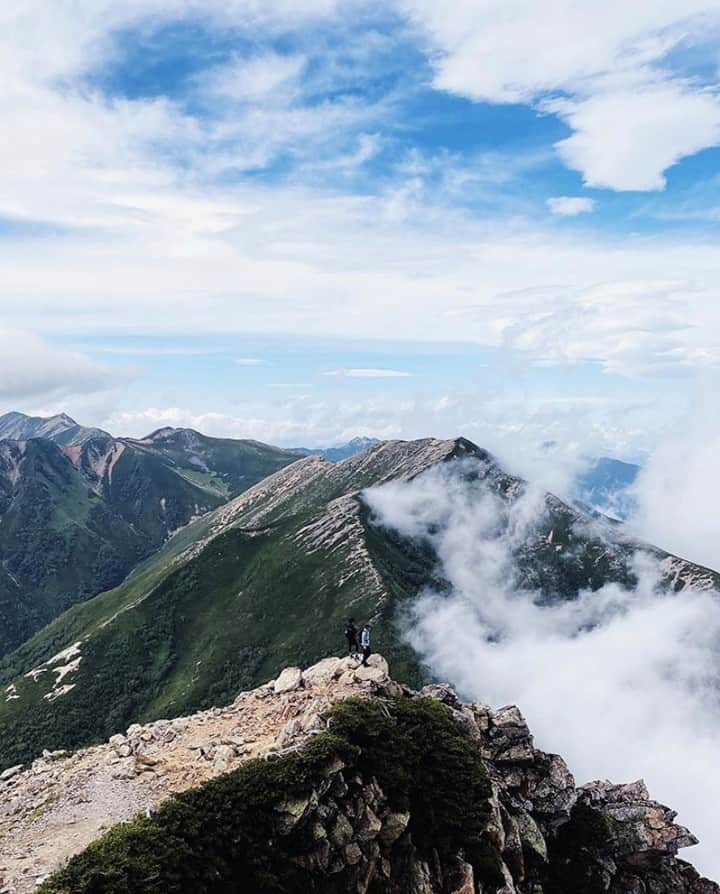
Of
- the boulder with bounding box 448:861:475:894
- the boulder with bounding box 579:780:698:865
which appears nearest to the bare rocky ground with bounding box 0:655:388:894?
the boulder with bounding box 448:861:475:894

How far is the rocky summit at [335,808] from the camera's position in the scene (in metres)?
38.7

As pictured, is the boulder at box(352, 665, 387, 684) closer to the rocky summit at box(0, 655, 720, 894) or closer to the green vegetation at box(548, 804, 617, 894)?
the rocky summit at box(0, 655, 720, 894)

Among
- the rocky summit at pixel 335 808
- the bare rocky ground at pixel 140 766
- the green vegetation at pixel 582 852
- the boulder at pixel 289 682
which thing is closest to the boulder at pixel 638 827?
the rocky summit at pixel 335 808

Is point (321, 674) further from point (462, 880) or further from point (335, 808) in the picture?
point (462, 880)

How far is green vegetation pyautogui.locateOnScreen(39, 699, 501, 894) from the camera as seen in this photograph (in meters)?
35.9

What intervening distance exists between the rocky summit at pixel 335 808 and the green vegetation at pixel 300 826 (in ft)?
0.34

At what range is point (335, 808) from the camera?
44469 mm

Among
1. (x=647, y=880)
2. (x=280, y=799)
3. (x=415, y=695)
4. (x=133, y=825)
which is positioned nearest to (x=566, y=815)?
(x=647, y=880)

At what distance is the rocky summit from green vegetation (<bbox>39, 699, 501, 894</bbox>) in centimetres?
10

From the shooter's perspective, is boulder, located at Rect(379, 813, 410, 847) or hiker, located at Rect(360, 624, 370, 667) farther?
hiker, located at Rect(360, 624, 370, 667)

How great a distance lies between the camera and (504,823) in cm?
5488

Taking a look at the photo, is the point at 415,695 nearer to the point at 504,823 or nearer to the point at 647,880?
the point at 504,823

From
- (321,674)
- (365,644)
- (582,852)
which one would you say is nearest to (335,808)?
(321,674)

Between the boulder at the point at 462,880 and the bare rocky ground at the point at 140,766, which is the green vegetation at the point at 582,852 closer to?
the boulder at the point at 462,880
